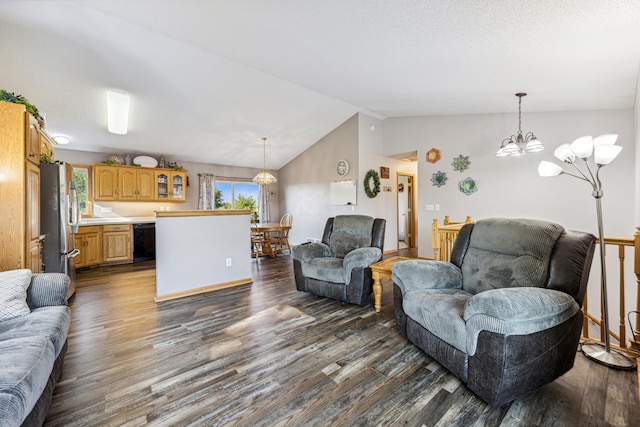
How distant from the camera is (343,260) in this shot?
10.3 ft

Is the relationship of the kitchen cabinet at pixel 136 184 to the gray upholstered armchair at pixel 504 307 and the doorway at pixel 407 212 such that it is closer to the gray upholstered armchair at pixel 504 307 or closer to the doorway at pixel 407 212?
the gray upholstered armchair at pixel 504 307

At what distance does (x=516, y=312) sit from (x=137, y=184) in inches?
261

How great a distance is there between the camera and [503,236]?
2158mm

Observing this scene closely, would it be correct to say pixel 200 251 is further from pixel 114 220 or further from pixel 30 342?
pixel 114 220

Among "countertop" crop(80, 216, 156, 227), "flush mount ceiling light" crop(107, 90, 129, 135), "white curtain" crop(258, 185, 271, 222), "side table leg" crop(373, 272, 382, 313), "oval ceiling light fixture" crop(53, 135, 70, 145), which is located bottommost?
"side table leg" crop(373, 272, 382, 313)

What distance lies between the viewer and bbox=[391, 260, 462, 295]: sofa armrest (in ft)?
7.21

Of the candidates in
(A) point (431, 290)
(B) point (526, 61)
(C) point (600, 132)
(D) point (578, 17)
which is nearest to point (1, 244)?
(A) point (431, 290)

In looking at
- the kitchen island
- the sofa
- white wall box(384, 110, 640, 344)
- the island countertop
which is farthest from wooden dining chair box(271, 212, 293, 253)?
the sofa

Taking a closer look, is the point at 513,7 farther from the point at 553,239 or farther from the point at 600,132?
the point at 600,132

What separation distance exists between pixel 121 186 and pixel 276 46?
15.0ft

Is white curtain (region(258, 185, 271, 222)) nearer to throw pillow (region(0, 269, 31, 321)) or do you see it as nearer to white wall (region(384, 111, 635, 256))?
white wall (region(384, 111, 635, 256))

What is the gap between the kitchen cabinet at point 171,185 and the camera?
604 cm

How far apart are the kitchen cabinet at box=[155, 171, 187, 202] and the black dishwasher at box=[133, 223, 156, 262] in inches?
32.9

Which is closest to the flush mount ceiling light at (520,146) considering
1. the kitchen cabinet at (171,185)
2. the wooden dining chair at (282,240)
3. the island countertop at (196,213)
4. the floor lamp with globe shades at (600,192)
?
the floor lamp with globe shades at (600,192)
